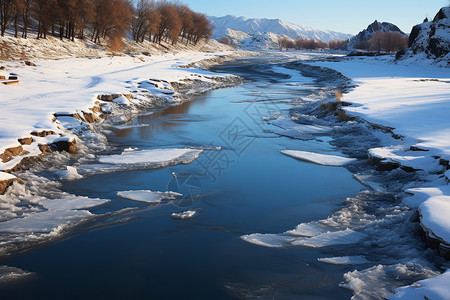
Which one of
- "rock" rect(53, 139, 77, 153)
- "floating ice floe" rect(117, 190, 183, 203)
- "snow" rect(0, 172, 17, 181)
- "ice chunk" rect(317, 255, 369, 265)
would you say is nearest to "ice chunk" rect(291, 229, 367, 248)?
"ice chunk" rect(317, 255, 369, 265)

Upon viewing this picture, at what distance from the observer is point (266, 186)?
7750 mm

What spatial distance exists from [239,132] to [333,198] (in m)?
6.01

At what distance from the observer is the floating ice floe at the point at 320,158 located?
9.33 metres

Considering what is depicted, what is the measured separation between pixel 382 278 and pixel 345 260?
55 cm

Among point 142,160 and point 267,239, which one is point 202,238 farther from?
point 142,160

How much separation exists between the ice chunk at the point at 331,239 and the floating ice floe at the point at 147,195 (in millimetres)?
2603

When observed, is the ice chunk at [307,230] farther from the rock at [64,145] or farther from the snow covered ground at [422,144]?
the rock at [64,145]

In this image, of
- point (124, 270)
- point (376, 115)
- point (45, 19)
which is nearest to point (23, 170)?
point (124, 270)

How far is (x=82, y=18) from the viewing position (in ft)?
139

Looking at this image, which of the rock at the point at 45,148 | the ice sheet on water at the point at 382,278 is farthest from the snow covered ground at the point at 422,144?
the rock at the point at 45,148

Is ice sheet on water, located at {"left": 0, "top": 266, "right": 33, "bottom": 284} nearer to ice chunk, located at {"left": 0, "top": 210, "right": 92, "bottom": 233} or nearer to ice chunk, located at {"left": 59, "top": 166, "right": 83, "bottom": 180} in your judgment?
ice chunk, located at {"left": 0, "top": 210, "right": 92, "bottom": 233}

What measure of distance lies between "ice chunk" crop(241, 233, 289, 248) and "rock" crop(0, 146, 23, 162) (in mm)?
5234

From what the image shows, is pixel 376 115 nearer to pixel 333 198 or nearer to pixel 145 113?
pixel 333 198

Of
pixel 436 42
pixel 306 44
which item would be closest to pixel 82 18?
pixel 436 42
